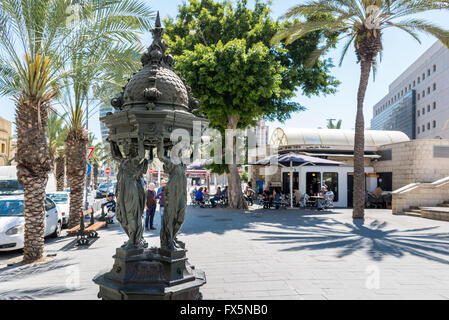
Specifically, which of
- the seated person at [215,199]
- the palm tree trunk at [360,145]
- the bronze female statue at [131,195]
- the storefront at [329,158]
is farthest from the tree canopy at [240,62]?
the bronze female statue at [131,195]

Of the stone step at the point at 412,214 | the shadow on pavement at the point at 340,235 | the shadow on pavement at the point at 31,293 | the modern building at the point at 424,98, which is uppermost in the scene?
the modern building at the point at 424,98

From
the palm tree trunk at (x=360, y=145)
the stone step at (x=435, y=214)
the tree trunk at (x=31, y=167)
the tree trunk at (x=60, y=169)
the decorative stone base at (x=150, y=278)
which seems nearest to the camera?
the decorative stone base at (x=150, y=278)

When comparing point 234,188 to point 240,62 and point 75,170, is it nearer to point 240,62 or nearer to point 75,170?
point 240,62

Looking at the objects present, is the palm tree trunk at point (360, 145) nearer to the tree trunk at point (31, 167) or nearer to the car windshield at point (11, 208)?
the tree trunk at point (31, 167)

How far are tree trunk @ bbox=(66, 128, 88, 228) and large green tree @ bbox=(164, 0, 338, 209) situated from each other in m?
5.31

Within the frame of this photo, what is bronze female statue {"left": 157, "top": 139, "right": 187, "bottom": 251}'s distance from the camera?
391 cm

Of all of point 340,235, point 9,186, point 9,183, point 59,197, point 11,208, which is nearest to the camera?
point 11,208

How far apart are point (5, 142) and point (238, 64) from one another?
1251 inches

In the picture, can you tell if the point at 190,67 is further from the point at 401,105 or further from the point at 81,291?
the point at 401,105

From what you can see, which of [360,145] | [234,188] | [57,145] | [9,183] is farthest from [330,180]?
[57,145]

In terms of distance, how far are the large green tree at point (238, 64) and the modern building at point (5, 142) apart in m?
25.7

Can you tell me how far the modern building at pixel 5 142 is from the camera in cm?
3212

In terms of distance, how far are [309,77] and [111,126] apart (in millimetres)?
13746

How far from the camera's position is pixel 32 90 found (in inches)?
283
